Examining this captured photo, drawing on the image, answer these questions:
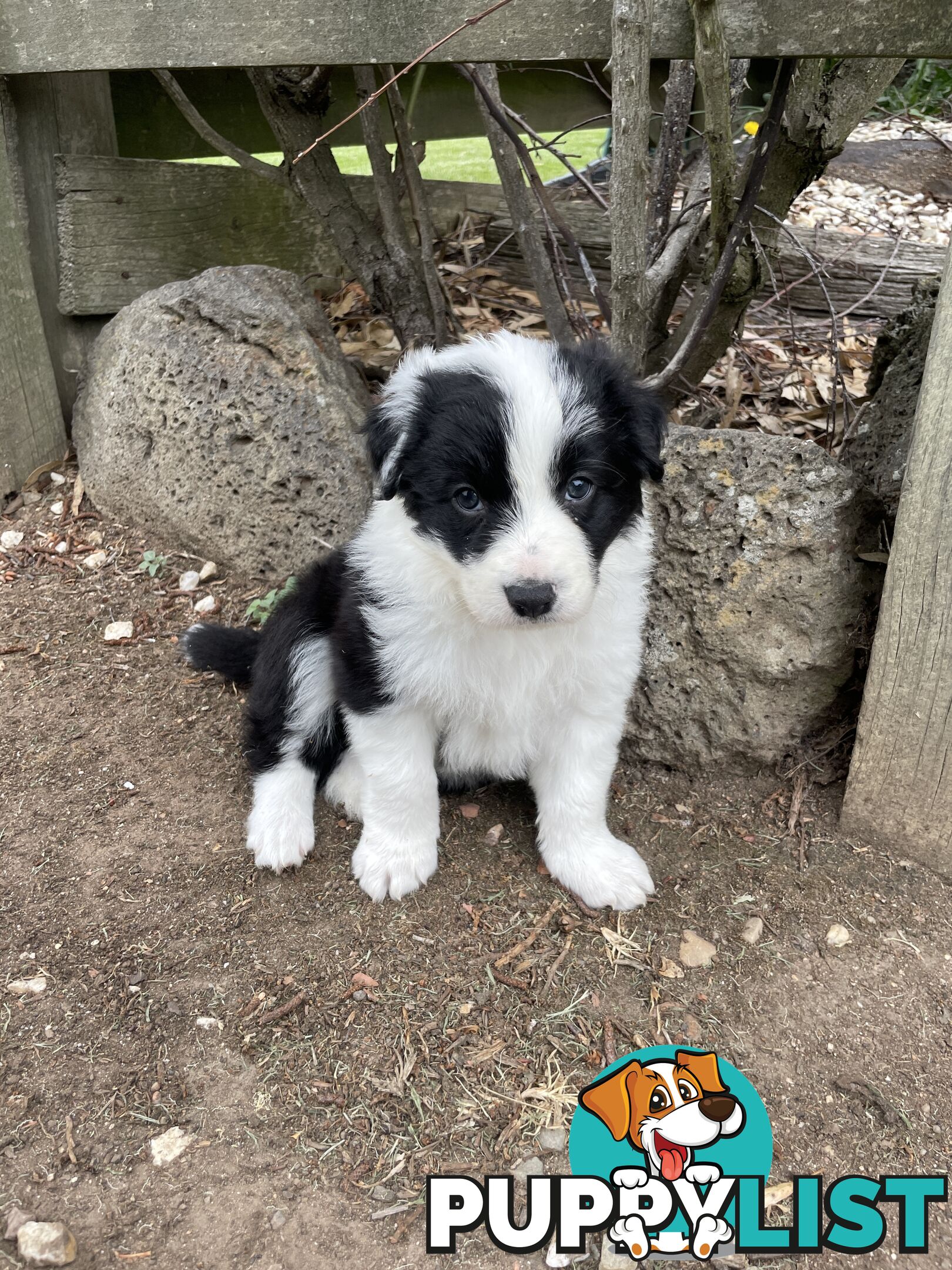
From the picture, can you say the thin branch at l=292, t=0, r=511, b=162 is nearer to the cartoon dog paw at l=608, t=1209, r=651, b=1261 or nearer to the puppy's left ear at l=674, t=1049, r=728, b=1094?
the puppy's left ear at l=674, t=1049, r=728, b=1094

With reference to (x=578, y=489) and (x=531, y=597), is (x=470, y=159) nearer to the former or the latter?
(x=578, y=489)

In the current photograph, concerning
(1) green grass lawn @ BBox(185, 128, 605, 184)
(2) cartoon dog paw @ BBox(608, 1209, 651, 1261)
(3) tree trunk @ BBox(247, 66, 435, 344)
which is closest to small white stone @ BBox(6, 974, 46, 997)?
(2) cartoon dog paw @ BBox(608, 1209, 651, 1261)

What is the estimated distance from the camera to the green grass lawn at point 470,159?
22.0 ft

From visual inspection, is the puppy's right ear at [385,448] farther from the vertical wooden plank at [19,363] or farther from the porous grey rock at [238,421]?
the vertical wooden plank at [19,363]

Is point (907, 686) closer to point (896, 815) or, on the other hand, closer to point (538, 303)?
point (896, 815)

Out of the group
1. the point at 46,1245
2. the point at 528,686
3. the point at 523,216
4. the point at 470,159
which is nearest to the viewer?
the point at 46,1245

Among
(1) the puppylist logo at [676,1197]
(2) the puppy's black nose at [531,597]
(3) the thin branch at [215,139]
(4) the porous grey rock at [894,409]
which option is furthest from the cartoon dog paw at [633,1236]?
(3) the thin branch at [215,139]

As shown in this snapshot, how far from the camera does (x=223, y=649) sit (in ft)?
10.7

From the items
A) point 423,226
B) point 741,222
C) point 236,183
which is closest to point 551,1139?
point 741,222

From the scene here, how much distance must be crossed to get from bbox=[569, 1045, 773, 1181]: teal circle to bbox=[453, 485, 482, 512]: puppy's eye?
1.34 metres

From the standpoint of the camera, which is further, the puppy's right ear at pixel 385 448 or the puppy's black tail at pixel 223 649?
the puppy's black tail at pixel 223 649

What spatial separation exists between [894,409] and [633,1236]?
2.34 m

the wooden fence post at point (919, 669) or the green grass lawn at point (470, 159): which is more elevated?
the green grass lawn at point (470, 159)

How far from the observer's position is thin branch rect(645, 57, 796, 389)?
2.75m
